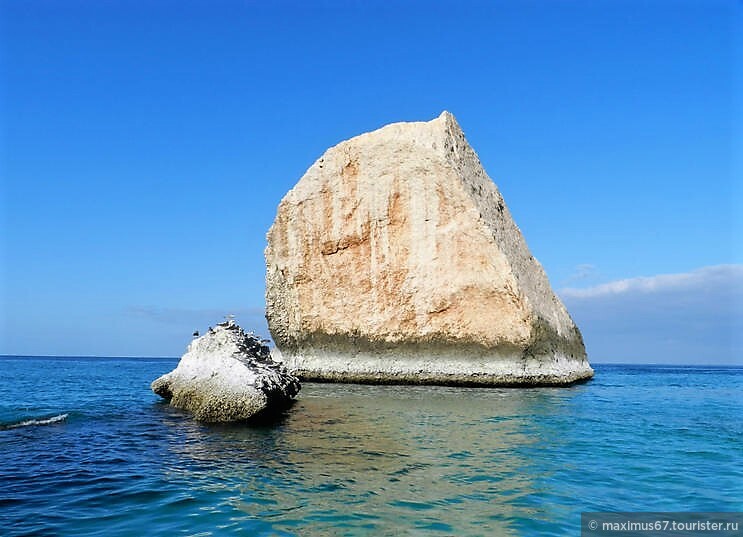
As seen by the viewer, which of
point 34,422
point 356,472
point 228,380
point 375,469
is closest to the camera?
point 356,472

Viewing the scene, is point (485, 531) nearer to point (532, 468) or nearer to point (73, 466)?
point (532, 468)

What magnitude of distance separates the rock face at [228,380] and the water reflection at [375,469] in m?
0.65

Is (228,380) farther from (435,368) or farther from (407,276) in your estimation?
(407,276)

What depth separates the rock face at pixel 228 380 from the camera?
14.0 meters

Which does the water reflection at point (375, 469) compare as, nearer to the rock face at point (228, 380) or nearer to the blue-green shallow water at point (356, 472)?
the blue-green shallow water at point (356, 472)

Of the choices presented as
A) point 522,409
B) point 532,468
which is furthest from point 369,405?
point 532,468

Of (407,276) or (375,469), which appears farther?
(407,276)

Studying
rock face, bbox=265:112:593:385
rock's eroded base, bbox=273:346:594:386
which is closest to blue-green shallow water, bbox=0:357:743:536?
rock's eroded base, bbox=273:346:594:386

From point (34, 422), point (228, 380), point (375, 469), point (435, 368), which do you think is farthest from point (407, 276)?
point (375, 469)

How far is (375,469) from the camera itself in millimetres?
9234

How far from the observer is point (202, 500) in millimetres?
7551

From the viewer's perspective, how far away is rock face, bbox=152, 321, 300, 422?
46.0 feet

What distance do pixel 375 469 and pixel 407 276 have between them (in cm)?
2088

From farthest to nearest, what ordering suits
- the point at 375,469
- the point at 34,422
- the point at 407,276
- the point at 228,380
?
the point at 407,276 → the point at 228,380 → the point at 34,422 → the point at 375,469
